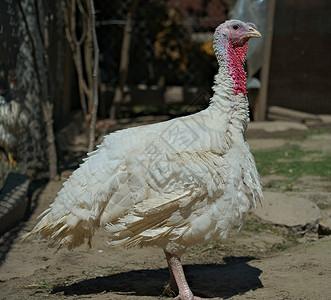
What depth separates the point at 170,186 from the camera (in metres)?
3.33

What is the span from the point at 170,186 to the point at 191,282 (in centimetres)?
107

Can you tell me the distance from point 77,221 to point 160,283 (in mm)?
951

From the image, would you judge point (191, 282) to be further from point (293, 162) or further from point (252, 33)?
point (293, 162)

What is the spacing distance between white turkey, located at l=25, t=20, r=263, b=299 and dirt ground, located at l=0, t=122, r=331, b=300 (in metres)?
0.45

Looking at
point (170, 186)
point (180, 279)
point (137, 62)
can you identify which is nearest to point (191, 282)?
point (180, 279)

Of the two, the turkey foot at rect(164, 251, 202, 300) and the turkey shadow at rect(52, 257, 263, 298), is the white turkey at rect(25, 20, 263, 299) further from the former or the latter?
the turkey shadow at rect(52, 257, 263, 298)

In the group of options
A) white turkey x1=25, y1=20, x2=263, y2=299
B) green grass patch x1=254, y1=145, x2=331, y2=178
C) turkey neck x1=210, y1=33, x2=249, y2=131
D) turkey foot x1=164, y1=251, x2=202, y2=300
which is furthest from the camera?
green grass patch x1=254, y1=145, x2=331, y2=178

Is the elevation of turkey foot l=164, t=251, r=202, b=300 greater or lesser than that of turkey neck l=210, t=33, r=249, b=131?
lesser

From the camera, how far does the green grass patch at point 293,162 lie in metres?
6.96

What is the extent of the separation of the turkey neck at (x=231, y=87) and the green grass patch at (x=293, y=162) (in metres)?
3.40

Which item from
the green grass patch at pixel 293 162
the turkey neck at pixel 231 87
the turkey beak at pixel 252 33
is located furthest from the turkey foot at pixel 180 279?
the green grass patch at pixel 293 162

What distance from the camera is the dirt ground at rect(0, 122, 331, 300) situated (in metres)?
3.74

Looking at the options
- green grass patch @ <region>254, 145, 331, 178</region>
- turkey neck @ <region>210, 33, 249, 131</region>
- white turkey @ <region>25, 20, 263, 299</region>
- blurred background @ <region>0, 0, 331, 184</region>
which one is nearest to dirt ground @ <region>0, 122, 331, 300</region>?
white turkey @ <region>25, 20, 263, 299</region>

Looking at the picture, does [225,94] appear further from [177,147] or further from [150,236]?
[150,236]
